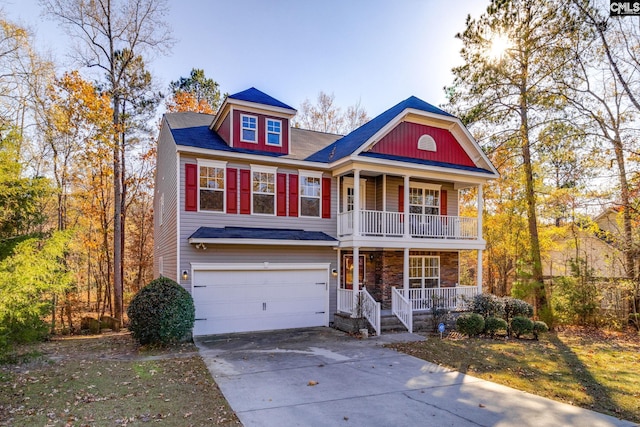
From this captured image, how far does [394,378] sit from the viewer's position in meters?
7.84

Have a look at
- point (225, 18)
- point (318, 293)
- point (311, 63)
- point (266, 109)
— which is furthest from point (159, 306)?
point (311, 63)

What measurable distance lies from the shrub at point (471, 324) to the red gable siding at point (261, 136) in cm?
812

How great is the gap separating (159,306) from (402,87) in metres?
16.8

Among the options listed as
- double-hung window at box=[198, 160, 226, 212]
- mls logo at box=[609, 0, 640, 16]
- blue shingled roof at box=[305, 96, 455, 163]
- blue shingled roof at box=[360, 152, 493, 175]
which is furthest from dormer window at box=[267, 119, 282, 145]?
mls logo at box=[609, 0, 640, 16]

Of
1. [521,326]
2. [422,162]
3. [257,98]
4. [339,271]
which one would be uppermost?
[257,98]

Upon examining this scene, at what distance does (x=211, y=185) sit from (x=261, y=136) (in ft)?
8.24

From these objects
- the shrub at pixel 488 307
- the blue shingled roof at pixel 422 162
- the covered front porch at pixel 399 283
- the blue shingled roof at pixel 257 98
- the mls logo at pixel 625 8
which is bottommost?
the shrub at pixel 488 307

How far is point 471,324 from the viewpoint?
1221 cm

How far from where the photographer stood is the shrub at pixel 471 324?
12219 millimetres

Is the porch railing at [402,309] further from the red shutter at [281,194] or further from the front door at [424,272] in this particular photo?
the red shutter at [281,194]

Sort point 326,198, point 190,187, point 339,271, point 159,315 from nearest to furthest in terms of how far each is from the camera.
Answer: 1. point 159,315
2. point 190,187
3. point 326,198
4. point 339,271

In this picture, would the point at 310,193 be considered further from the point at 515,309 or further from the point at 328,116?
the point at 328,116

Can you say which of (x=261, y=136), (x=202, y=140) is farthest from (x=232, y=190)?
(x=261, y=136)

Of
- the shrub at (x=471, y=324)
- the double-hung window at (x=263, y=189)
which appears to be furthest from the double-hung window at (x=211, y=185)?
the shrub at (x=471, y=324)
